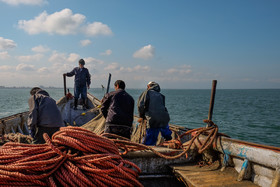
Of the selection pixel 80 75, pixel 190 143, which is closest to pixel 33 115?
pixel 190 143

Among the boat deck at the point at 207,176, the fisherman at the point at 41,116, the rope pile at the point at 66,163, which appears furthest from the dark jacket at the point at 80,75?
the boat deck at the point at 207,176

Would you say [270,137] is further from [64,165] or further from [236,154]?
[64,165]

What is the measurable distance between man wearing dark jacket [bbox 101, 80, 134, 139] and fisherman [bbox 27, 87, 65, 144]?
3.73 ft

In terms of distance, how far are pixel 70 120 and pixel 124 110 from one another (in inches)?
242

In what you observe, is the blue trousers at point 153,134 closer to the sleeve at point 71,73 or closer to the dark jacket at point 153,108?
the dark jacket at point 153,108

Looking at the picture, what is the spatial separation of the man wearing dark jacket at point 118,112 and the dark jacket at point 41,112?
1142 millimetres

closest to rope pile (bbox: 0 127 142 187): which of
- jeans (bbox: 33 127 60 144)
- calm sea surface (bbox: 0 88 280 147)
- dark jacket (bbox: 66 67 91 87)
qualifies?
jeans (bbox: 33 127 60 144)

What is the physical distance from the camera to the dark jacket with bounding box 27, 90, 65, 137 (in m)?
4.14

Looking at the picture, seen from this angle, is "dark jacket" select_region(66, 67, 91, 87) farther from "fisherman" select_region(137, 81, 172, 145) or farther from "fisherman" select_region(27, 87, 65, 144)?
"fisherman" select_region(137, 81, 172, 145)

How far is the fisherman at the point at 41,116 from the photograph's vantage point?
4159 mm

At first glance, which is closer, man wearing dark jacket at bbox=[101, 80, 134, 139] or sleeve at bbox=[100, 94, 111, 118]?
man wearing dark jacket at bbox=[101, 80, 134, 139]

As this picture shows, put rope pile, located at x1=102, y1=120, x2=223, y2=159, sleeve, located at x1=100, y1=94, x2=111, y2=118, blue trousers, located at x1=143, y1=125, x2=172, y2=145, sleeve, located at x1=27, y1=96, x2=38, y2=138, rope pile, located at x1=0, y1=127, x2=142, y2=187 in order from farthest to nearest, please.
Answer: blue trousers, located at x1=143, y1=125, x2=172, y2=145 → sleeve, located at x1=100, y1=94, x2=111, y2=118 → sleeve, located at x1=27, y1=96, x2=38, y2=138 → rope pile, located at x1=102, y1=120, x2=223, y2=159 → rope pile, located at x1=0, y1=127, x2=142, y2=187

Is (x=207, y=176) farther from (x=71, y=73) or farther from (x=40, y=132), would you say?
(x=71, y=73)

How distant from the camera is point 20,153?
225cm
